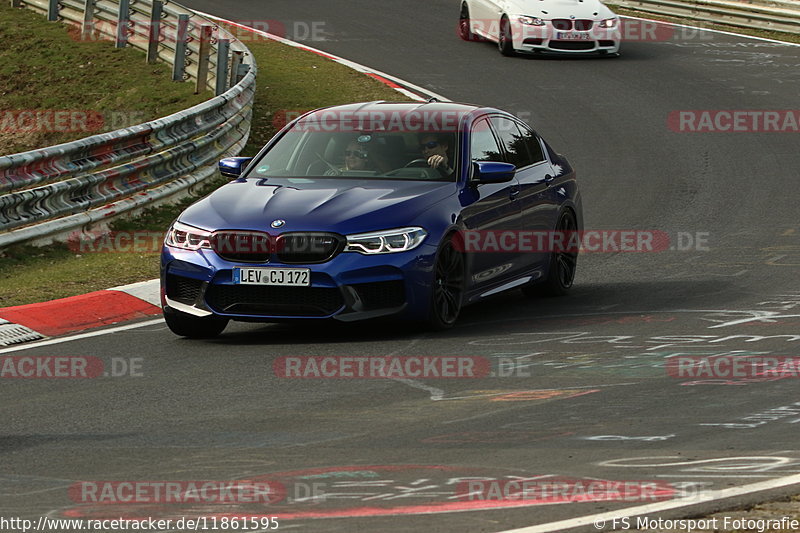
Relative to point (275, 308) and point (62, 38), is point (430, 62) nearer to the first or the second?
point (62, 38)


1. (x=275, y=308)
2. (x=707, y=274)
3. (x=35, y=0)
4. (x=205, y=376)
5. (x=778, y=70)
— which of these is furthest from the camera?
(x=35, y=0)

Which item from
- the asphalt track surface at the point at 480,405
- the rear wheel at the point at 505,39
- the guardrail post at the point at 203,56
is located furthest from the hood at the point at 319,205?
the rear wheel at the point at 505,39

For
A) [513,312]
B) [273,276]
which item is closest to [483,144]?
[513,312]

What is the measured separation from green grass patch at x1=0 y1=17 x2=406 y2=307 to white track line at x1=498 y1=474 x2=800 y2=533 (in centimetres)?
675

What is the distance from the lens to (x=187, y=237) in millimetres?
10805

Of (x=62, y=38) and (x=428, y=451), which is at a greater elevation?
(x=428, y=451)

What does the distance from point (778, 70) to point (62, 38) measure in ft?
40.8

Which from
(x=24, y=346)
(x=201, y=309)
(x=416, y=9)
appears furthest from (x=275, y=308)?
(x=416, y=9)

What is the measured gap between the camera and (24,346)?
10.7 meters

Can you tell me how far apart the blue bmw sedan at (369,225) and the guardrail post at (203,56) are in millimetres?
10357

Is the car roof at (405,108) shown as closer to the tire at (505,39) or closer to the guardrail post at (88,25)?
the guardrail post at (88,25)

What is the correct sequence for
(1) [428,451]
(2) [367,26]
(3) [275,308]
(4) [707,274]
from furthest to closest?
1. (2) [367,26]
2. (4) [707,274]
3. (3) [275,308]
4. (1) [428,451]

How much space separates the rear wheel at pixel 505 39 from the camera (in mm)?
28469

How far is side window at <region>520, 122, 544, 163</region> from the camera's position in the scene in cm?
1287
